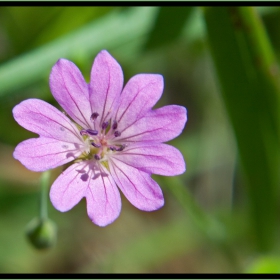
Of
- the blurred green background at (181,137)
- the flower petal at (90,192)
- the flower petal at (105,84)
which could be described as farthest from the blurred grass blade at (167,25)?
the flower petal at (90,192)

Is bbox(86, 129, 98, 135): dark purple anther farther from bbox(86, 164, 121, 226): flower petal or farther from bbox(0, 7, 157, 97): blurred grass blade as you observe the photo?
bbox(0, 7, 157, 97): blurred grass blade

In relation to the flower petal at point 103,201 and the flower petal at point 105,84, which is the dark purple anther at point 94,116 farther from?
the flower petal at point 103,201

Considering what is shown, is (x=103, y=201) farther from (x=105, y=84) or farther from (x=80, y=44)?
(x=80, y=44)

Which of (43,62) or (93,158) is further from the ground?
(43,62)

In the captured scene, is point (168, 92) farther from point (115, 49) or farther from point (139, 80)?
point (139, 80)

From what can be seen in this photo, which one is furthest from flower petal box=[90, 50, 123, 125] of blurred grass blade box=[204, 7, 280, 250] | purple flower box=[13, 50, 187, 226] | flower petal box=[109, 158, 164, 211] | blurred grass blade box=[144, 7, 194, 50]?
blurred grass blade box=[144, 7, 194, 50]

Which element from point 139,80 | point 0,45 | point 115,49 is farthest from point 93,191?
point 0,45
